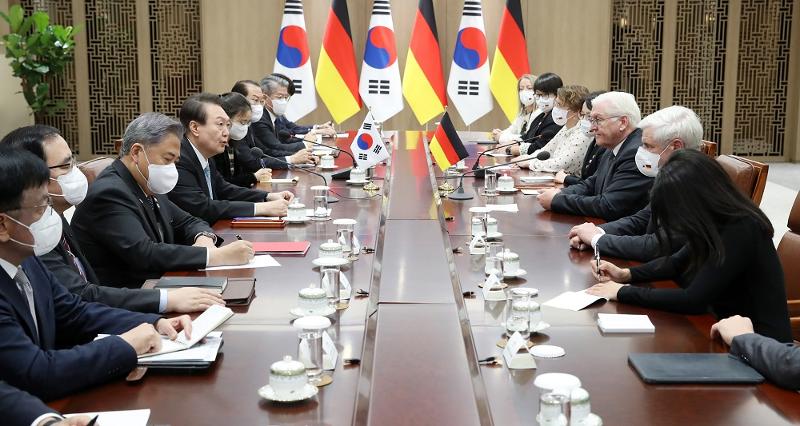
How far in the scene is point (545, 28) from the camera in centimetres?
1009

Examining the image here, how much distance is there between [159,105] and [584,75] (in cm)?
474

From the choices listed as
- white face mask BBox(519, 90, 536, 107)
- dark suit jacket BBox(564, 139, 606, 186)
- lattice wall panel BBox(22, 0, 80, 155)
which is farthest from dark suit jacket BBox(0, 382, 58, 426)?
lattice wall panel BBox(22, 0, 80, 155)

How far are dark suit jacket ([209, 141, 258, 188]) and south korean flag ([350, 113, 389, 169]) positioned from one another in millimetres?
630

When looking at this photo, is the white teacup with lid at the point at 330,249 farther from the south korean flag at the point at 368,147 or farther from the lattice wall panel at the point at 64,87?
the lattice wall panel at the point at 64,87

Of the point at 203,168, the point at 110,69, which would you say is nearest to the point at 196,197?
the point at 203,168

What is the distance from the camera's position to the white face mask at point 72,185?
274cm

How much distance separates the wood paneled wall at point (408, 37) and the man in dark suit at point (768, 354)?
8094 mm

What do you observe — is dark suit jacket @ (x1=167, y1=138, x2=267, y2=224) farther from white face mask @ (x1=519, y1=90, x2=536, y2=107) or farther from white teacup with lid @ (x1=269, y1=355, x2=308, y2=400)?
white face mask @ (x1=519, y1=90, x2=536, y2=107)

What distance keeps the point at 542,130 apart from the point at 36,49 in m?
5.51

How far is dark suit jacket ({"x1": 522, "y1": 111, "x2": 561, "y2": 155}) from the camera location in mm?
6484

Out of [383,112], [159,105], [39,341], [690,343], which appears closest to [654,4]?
[383,112]

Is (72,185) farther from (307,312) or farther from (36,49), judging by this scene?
(36,49)

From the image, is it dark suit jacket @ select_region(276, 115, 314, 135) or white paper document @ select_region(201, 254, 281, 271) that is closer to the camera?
white paper document @ select_region(201, 254, 281, 271)

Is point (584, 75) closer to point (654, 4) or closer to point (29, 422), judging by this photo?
point (654, 4)
